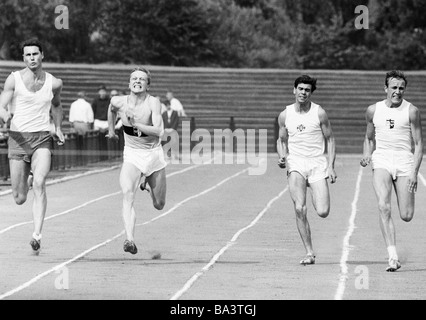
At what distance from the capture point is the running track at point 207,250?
1284 cm

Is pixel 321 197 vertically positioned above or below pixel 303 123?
below

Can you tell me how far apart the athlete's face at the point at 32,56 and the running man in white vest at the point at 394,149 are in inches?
133

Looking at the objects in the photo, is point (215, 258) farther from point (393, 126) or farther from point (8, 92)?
point (8, 92)

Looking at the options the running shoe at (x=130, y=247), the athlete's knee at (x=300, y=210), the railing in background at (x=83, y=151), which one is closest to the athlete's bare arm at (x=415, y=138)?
the athlete's knee at (x=300, y=210)

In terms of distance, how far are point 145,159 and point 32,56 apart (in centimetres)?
154

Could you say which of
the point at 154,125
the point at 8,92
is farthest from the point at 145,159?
the point at 8,92

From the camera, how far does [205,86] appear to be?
56094 mm

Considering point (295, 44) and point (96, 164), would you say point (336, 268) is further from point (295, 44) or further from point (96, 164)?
point (295, 44)

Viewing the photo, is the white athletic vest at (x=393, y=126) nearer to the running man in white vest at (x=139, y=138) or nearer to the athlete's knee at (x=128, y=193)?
the running man in white vest at (x=139, y=138)

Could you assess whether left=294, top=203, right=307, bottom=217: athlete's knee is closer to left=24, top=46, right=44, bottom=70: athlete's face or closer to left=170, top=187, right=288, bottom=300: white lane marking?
left=170, top=187, right=288, bottom=300: white lane marking

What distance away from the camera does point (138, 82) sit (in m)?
15.4

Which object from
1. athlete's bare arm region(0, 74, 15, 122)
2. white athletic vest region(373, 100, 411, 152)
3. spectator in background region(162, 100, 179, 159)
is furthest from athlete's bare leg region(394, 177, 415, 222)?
spectator in background region(162, 100, 179, 159)

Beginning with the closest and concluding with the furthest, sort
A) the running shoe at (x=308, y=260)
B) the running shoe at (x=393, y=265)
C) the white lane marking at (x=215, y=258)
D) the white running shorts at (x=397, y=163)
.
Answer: the white lane marking at (x=215, y=258) → the running shoe at (x=393, y=265) → the white running shorts at (x=397, y=163) → the running shoe at (x=308, y=260)

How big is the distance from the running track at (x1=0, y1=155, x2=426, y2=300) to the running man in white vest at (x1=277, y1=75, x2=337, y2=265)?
521 millimetres
